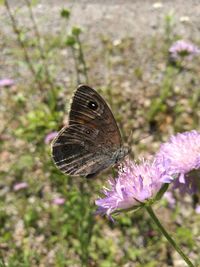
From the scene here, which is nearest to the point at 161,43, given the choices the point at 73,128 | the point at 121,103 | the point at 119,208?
the point at 121,103

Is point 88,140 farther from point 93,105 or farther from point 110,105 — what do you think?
point 110,105

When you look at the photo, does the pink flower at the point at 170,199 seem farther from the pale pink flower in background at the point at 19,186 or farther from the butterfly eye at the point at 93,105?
the butterfly eye at the point at 93,105

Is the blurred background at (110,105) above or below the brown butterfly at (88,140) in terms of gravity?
below

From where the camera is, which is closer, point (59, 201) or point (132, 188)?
point (132, 188)

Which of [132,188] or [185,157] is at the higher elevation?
[132,188]

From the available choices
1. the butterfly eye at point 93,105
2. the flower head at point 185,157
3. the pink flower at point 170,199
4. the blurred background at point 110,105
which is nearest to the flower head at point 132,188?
the flower head at point 185,157

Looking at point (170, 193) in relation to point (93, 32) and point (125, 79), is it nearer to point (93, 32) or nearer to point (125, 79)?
point (125, 79)

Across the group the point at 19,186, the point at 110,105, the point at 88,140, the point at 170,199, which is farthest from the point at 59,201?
the point at 88,140

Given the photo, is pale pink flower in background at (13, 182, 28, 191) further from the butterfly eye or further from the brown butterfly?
the butterfly eye
